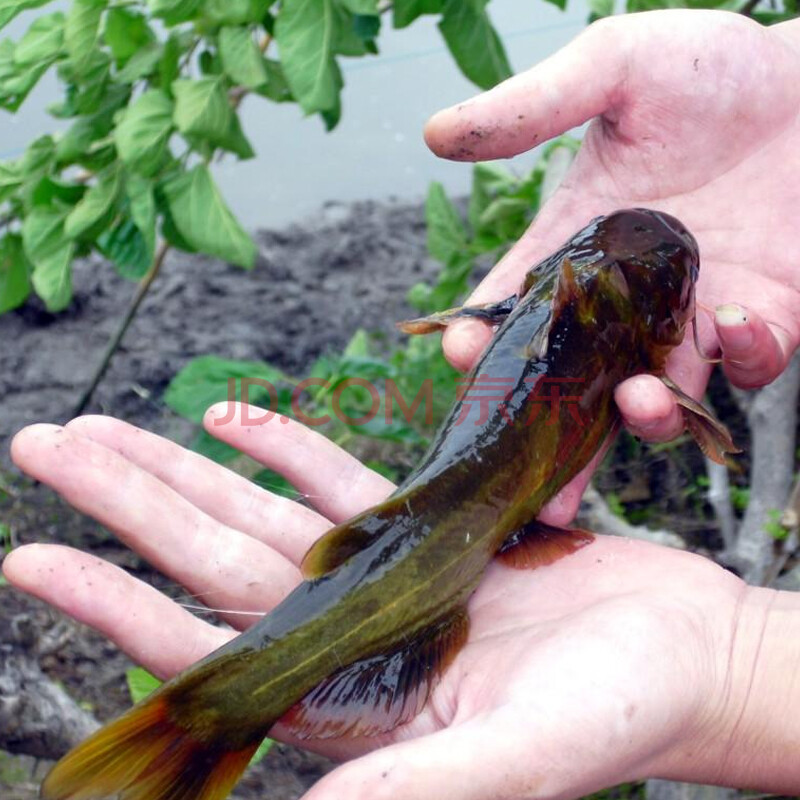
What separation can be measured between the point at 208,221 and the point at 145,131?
9.8 inches

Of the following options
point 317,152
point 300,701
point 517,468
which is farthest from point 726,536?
point 317,152

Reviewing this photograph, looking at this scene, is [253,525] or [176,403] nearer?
[253,525]

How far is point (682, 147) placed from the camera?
8.07 ft

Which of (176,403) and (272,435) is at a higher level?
(272,435)

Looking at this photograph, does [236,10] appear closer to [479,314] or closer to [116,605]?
[479,314]

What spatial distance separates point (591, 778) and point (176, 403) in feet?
5.11

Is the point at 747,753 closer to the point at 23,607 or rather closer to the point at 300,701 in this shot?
the point at 300,701

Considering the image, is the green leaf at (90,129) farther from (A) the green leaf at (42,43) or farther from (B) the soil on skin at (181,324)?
(B) the soil on skin at (181,324)

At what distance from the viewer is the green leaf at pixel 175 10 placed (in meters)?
2.39

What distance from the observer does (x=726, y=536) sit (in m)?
2.84

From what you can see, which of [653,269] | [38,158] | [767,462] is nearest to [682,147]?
[653,269]

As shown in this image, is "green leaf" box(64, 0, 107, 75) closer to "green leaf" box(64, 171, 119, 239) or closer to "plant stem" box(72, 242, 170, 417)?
"green leaf" box(64, 171, 119, 239)

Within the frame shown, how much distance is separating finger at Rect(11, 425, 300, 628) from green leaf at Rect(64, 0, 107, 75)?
3.58 ft

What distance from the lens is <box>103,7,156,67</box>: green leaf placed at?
2.68m
